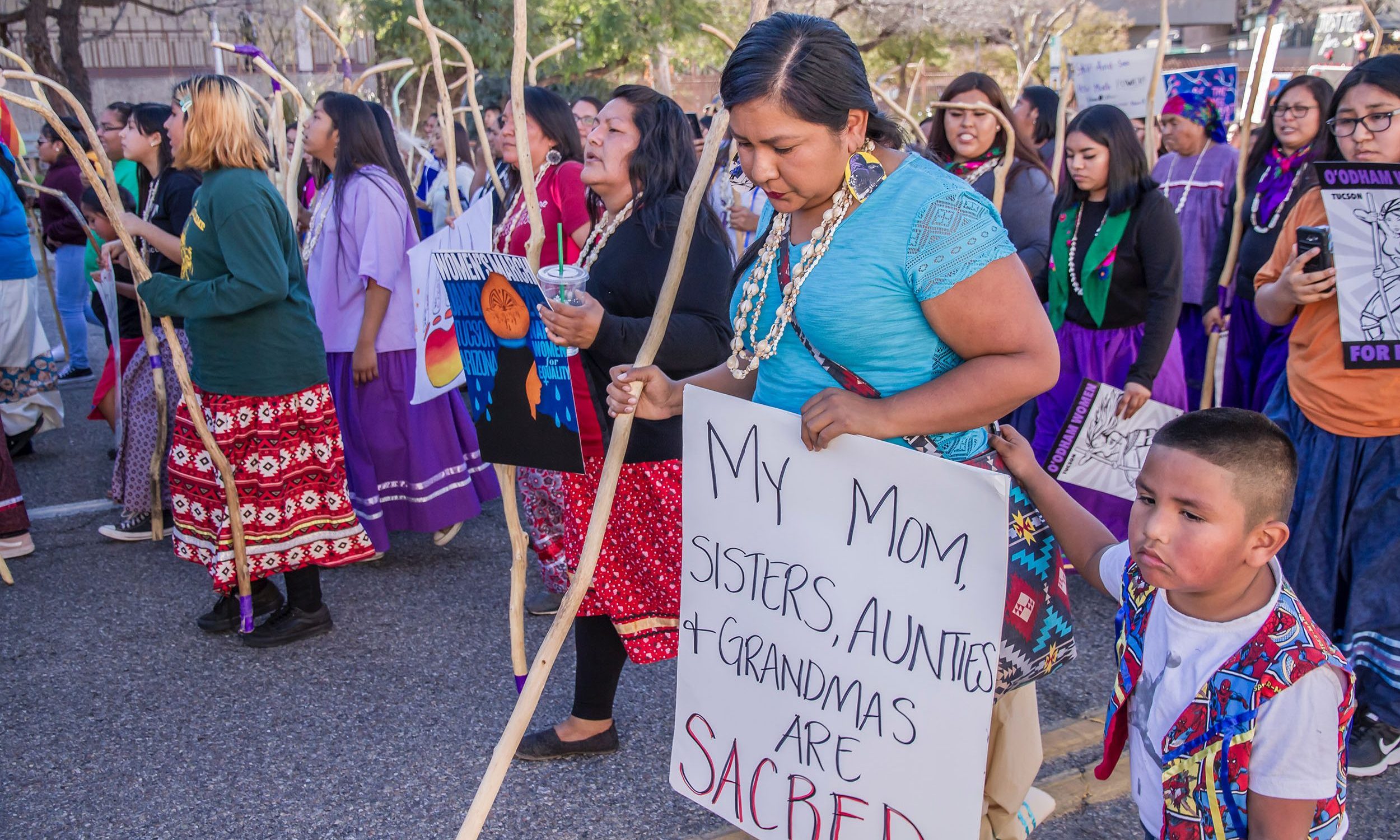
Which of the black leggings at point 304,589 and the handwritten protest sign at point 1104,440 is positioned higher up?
the handwritten protest sign at point 1104,440

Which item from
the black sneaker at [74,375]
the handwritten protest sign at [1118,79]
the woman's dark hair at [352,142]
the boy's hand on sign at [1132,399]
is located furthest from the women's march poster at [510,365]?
the black sneaker at [74,375]

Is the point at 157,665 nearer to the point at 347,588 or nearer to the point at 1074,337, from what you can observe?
the point at 347,588

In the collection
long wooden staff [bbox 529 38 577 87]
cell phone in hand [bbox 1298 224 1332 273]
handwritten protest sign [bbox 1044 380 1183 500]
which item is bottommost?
handwritten protest sign [bbox 1044 380 1183 500]

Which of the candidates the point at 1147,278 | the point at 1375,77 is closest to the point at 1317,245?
the point at 1375,77

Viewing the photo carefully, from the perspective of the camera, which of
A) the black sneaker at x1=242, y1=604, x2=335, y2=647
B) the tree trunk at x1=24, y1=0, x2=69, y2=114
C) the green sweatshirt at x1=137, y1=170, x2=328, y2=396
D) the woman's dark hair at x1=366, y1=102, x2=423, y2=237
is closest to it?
the green sweatshirt at x1=137, y1=170, x2=328, y2=396

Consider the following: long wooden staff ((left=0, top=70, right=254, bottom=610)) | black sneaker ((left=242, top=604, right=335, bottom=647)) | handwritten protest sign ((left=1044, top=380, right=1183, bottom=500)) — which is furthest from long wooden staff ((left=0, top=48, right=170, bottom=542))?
handwritten protest sign ((left=1044, top=380, right=1183, bottom=500))

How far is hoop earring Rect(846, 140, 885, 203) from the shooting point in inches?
68.2

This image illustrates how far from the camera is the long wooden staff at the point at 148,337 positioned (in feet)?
10.1

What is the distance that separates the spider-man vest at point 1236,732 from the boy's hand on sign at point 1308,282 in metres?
1.44

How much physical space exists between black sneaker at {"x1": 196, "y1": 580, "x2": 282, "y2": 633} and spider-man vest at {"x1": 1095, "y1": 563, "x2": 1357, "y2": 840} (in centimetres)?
307

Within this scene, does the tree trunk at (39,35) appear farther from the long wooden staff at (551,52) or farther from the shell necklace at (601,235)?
the shell necklace at (601,235)

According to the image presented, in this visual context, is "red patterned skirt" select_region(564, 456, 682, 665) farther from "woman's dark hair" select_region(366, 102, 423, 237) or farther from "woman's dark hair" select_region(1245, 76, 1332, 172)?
"woman's dark hair" select_region(1245, 76, 1332, 172)

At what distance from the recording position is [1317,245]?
2766 millimetres

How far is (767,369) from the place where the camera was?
6.45ft
